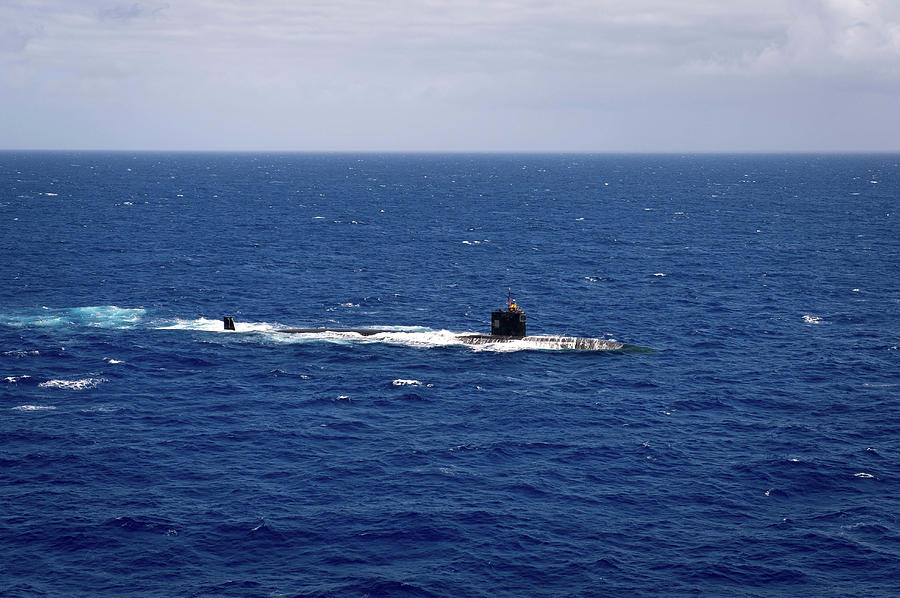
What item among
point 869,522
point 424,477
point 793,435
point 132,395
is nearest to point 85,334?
point 132,395

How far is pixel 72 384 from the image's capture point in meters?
90.6

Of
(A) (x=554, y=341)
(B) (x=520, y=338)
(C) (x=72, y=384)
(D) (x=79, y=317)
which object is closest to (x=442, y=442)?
(B) (x=520, y=338)

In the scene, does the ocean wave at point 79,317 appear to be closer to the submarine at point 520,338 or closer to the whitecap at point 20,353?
the whitecap at point 20,353

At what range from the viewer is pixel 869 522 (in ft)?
202

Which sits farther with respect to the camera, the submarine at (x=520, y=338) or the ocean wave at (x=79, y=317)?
the ocean wave at (x=79, y=317)

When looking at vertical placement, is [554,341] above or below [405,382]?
above

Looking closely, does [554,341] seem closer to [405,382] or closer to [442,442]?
[405,382]

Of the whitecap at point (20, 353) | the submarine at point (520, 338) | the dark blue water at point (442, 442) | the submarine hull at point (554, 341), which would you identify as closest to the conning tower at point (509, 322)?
the submarine at point (520, 338)

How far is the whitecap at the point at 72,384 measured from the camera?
8988 centimetres

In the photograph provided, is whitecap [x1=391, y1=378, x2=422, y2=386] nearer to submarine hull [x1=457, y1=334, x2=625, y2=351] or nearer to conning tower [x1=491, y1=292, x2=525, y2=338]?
submarine hull [x1=457, y1=334, x2=625, y2=351]

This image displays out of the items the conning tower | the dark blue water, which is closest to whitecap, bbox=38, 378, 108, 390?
the dark blue water

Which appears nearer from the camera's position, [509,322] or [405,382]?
[405,382]

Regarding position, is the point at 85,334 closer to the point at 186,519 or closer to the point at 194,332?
the point at 194,332

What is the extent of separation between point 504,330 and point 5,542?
63.6 metres
